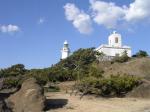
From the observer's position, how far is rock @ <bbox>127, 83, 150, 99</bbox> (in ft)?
110

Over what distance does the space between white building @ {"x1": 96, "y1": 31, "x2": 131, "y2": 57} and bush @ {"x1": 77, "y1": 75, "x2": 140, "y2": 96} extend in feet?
152

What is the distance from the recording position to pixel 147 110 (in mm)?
26312

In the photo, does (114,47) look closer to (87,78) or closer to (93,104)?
(87,78)

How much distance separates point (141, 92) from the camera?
111 feet

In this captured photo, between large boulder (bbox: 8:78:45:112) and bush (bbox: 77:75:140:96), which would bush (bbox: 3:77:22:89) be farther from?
large boulder (bbox: 8:78:45:112)

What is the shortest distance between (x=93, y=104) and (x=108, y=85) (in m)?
5.07

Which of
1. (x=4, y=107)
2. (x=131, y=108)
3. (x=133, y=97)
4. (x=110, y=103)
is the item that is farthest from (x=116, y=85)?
(x=4, y=107)

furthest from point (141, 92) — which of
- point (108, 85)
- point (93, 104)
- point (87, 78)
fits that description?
point (93, 104)

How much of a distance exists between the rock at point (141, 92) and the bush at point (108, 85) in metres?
0.59

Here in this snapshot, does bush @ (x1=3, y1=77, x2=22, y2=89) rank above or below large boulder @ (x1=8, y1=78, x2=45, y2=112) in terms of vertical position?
above

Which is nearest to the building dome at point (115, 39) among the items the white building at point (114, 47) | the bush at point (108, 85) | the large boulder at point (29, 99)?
the white building at point (114, 47)

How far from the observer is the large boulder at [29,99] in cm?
2680

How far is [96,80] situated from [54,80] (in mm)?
→ 12801

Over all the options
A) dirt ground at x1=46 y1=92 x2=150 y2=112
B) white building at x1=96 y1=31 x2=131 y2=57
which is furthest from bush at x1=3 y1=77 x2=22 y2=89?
white building at x1=96 y1=31 x2=131 y2=57
